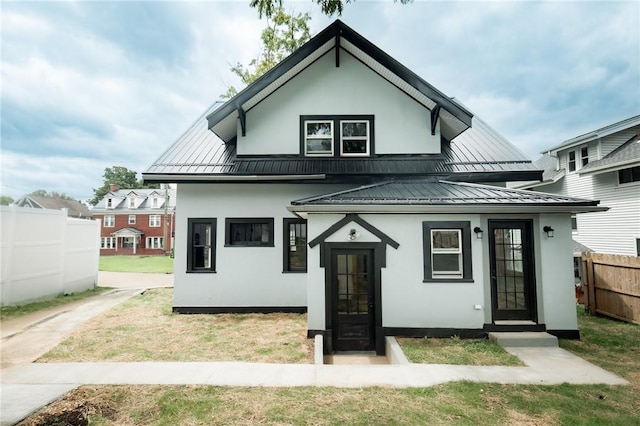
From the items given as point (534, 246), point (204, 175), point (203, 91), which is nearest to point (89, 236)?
point (204, 175)

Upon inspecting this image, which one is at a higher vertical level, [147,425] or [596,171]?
[596,171]

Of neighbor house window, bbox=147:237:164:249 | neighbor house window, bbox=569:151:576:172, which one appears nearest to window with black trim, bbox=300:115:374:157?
neighbor house window, bbox=569:151:576:172

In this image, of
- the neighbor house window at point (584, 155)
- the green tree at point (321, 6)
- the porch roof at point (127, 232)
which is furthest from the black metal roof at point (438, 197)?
the porch roof at point (127, 232)

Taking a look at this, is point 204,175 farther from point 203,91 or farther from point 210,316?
point 203,91

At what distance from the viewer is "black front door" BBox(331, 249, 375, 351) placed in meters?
6.19

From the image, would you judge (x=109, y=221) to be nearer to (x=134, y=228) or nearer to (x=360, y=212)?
(x=134, y=228)

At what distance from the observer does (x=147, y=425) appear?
3311mm

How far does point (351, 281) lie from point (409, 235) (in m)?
1.63

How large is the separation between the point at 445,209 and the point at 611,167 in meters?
11.4

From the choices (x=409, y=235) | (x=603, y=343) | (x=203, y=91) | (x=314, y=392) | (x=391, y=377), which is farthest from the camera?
(x=203, y=91)

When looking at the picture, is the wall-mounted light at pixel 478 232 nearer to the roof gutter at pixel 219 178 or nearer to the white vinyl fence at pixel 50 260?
the roof gutter at pixel 219 178

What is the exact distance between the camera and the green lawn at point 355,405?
3369 millimetres

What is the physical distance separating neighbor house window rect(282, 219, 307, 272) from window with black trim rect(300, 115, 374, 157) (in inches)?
86.7

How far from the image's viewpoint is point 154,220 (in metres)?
33.2
